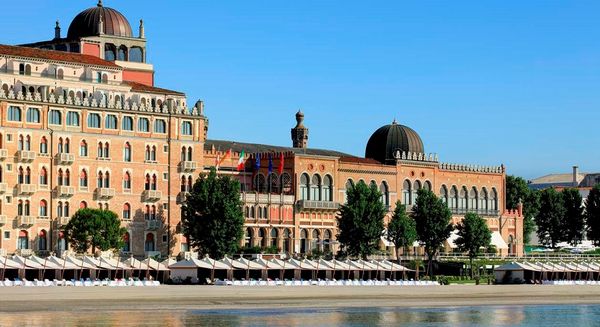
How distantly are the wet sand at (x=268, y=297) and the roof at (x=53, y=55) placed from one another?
37336 mm

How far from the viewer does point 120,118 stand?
476 ft

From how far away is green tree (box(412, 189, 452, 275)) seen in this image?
157875 millimetres

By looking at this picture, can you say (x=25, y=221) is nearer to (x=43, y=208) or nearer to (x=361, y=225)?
(x=43, y=208)

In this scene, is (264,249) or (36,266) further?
(264,249)

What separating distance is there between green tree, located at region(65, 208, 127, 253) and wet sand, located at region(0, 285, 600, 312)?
24.5 m

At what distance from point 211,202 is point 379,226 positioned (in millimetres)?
18457

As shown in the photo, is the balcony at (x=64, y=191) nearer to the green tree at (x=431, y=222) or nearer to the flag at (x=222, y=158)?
the flag at (x=222, y=158)

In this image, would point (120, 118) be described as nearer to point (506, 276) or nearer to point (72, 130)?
point (72, 130)

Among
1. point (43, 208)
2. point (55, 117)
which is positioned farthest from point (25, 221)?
point (55, 117)

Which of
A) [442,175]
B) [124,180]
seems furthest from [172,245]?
[442,175]

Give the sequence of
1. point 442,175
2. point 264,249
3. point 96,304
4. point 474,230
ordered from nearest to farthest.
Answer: point 96,304 < point 264,249 < point 474,230 < point 442,175

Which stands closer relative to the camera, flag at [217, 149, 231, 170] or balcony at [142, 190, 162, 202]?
balcony at [142, 190, 162, 202]

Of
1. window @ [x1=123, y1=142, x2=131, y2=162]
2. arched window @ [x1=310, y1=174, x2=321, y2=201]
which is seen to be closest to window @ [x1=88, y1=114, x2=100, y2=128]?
window @ [x1=123, y1=142, x2=131, y2=162]

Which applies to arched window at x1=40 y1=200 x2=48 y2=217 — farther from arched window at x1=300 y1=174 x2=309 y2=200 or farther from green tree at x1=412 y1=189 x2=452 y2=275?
green tree at x1=412 y1=189 x2=452 y2=275
